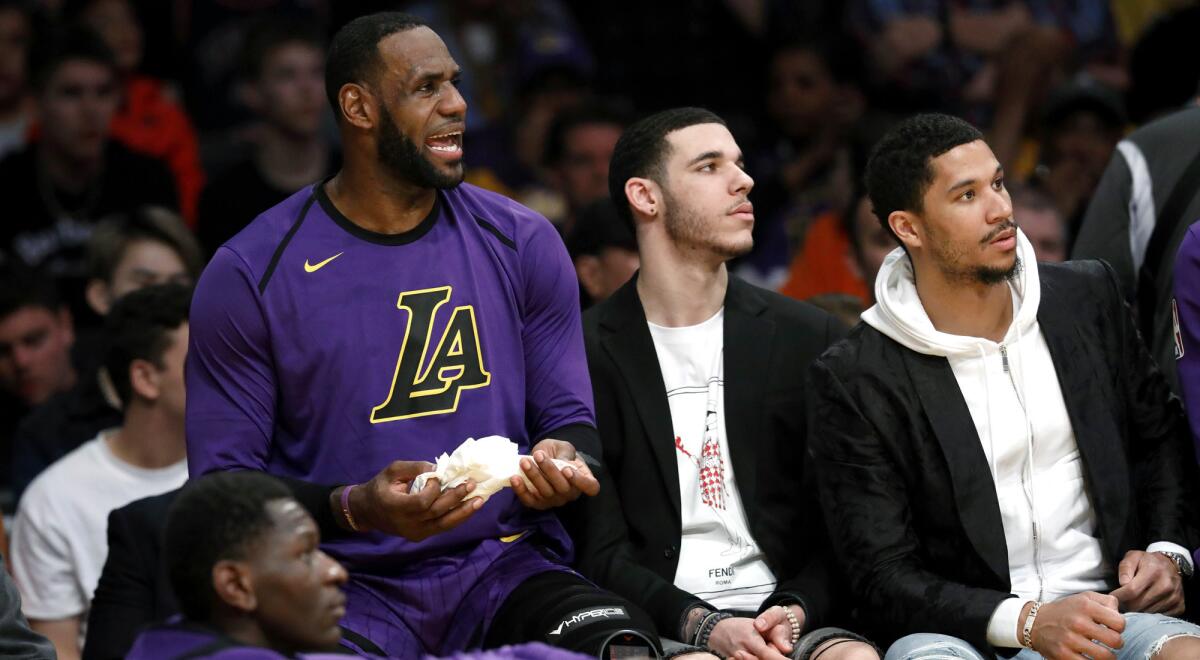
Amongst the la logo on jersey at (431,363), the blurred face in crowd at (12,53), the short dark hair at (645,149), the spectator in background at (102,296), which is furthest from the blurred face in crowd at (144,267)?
the la logo on jersey at (431,363)

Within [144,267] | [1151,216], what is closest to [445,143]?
[1151,216]

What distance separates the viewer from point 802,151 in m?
8.74

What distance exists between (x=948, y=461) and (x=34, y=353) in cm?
394

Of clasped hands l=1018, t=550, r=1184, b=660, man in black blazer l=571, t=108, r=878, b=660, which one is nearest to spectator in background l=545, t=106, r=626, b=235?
man in black blazer l=571, t=108, r=878, b=660

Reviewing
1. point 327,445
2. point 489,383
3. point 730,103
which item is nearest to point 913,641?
point 489,383

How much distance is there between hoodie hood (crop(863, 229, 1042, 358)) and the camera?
15.6 feet

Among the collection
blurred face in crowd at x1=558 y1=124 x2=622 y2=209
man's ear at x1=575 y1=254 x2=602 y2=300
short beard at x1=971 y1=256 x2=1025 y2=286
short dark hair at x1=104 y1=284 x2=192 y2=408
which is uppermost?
blurred face in crowd at x1=558 y1=124 x2=622 y2=209

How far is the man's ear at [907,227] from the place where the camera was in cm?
491

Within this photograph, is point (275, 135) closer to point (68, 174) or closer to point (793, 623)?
point (68, 174)

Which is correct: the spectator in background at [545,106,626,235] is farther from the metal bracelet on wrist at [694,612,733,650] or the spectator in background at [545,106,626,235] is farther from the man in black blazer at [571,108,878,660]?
the metal bracelet on wrist at [694,612,733,650]

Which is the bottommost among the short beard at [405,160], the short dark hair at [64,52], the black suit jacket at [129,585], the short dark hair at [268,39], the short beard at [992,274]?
the black suit jacket at [129,585]

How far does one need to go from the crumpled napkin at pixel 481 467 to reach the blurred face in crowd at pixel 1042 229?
331cm

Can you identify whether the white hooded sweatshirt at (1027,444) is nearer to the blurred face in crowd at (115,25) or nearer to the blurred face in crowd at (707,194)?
the blurred face in crowd at (707,194)

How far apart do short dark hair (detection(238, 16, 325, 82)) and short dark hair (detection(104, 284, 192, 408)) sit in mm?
2384
